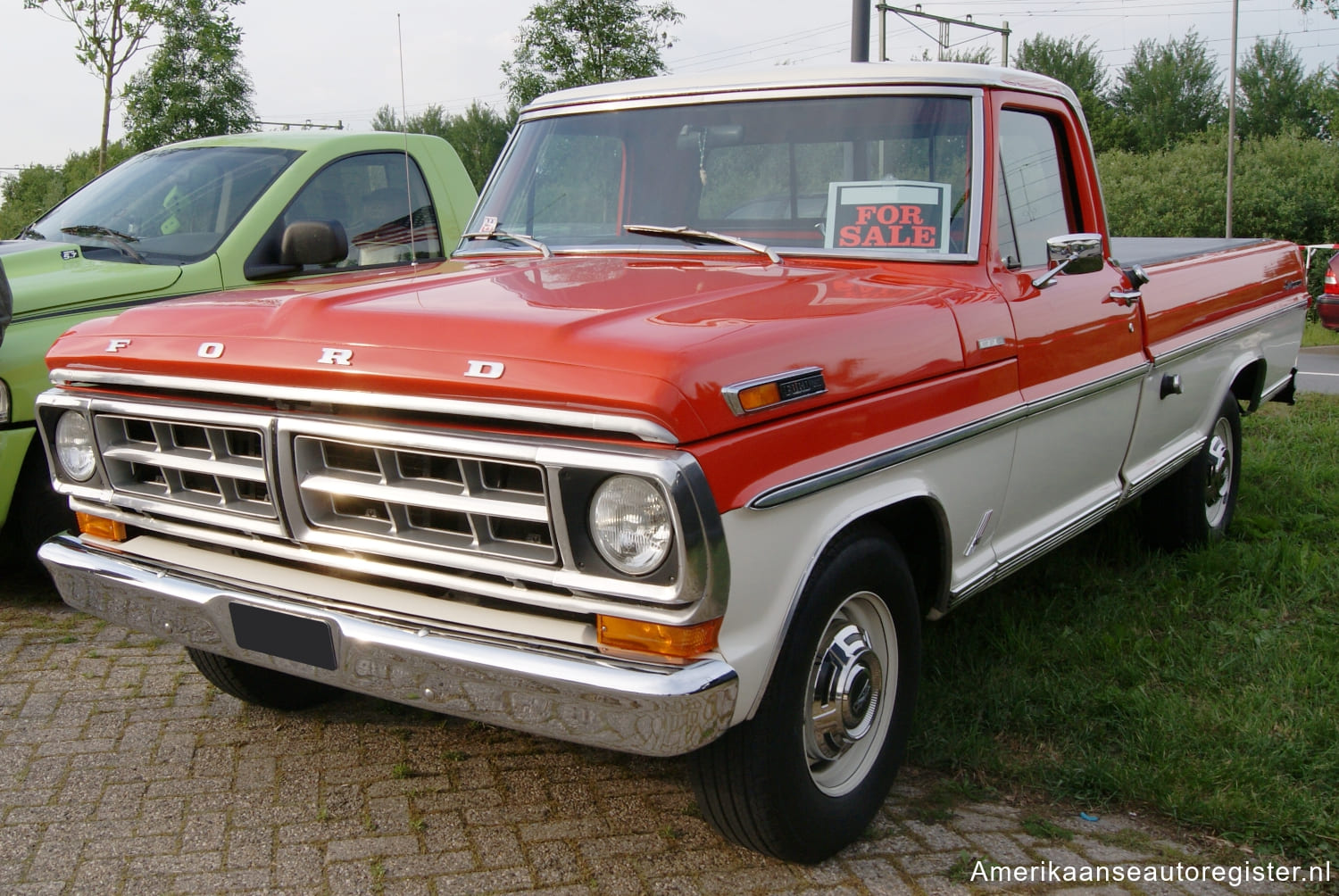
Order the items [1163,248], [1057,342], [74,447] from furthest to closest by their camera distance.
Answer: [1163,248]
[1057,342]
[74,447]

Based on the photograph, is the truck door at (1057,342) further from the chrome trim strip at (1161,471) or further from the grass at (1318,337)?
the grass at (1318,337)

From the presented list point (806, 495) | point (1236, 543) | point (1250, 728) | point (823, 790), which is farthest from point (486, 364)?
point (1236, 543)

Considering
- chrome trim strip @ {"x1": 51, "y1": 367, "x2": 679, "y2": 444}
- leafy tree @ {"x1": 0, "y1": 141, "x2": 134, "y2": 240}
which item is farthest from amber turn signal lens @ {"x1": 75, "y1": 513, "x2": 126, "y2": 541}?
leafy tree @ {"x1": 0, "y1": 141, "x2": 134, "y2": 240}

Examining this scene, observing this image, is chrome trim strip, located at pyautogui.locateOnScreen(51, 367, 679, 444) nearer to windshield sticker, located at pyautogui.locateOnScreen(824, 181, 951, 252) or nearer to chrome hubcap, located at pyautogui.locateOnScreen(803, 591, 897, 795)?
chrome hubcap, located at pyautogui.locateOnScreen(803, 591, 897, 795)

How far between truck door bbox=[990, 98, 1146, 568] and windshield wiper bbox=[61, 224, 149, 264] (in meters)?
3.72

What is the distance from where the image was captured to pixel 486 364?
2457 mm

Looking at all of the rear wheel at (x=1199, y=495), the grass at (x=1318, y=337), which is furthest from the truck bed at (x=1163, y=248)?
the grass at (x=1318, y=337)

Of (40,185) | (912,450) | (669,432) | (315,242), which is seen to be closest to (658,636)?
(669,432)

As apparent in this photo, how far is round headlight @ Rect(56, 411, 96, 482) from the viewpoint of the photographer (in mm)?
3232

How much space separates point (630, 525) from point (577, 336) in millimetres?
415

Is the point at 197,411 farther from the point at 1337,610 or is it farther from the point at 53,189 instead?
the point at 53,189

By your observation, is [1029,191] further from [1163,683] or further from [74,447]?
[74,447]

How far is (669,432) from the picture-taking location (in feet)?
7.46

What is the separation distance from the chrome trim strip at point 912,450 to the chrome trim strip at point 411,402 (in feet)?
1.06
